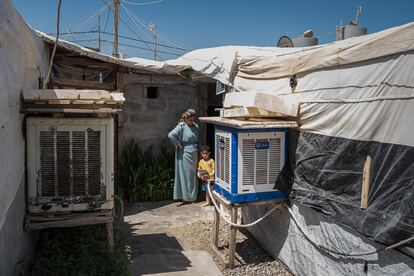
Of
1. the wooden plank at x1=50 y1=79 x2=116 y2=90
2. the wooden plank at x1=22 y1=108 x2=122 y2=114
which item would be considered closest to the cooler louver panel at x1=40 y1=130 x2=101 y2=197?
the wooden plank at x1=22 y1=108 x2=122 y2=114

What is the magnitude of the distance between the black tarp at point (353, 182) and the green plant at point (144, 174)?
11.8 ft

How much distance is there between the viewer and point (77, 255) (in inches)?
149

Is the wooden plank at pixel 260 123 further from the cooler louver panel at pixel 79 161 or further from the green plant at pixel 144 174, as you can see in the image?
the green plant at pixel 144 174

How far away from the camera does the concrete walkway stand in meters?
4.49

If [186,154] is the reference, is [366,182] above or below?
above

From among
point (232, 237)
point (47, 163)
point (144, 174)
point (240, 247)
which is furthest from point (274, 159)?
point (144, 174)

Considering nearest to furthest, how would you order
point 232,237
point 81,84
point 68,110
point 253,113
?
point 68,110 < point 253,113 < point 232,237 < point 81,84

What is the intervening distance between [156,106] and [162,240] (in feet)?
10.7

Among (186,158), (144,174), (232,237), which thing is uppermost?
(186,158)

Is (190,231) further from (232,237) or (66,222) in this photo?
(66,222)

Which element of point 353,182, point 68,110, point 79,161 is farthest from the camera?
point 79,161

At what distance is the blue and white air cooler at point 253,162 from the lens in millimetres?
4184

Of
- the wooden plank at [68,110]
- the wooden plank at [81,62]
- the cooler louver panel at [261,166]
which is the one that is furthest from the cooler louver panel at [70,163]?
the wooden plank at [81,62]

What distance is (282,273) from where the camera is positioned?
14.6 feet
